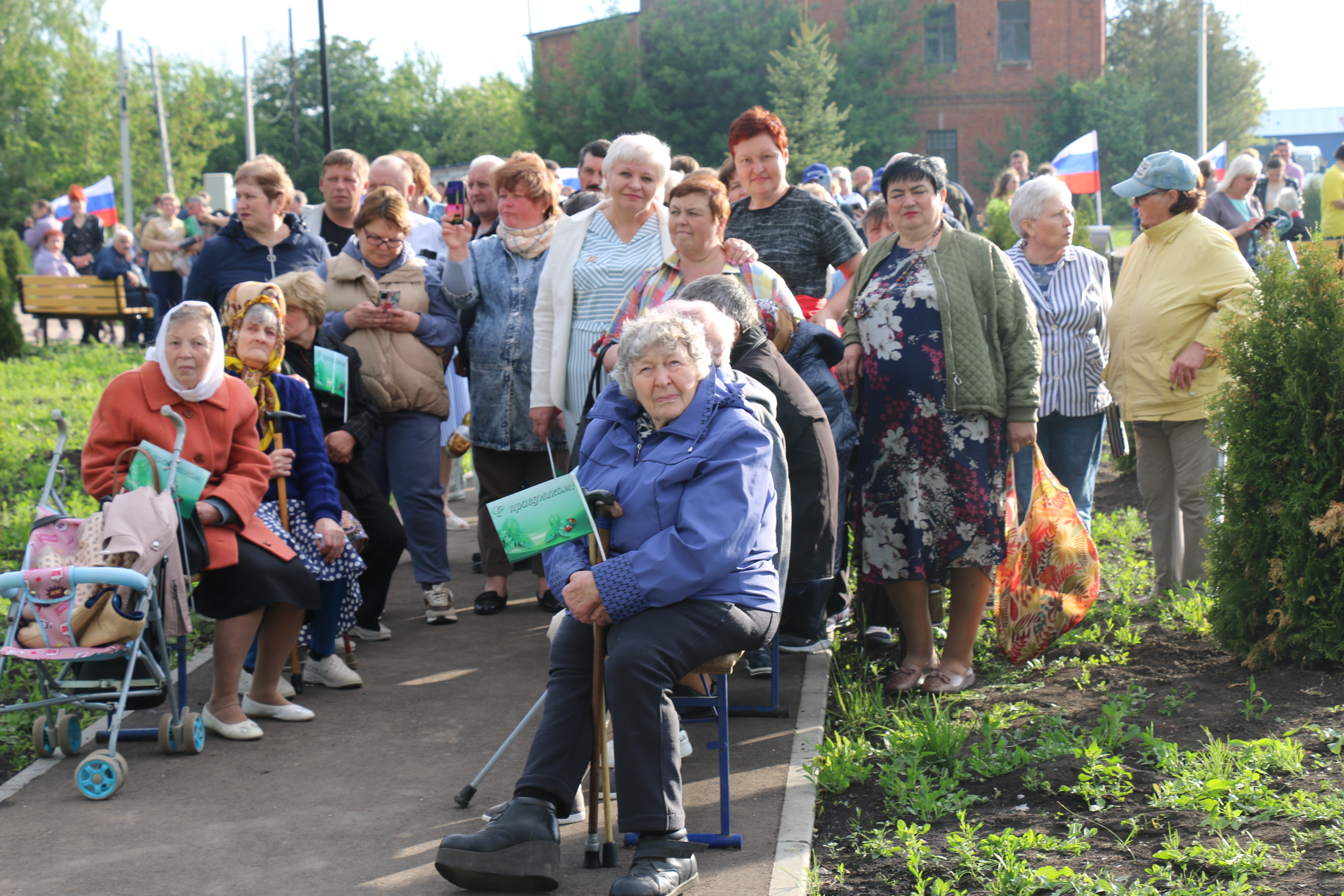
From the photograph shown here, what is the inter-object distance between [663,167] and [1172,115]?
42327 millimetres

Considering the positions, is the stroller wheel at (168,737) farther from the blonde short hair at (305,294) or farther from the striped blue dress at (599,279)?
the striped blue dress at (599,279)

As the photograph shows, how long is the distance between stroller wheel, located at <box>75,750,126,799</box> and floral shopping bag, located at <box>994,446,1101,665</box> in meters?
3.56

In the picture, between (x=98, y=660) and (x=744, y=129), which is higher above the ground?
(x=744, y=129)

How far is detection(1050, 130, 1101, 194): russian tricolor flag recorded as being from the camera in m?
15.4

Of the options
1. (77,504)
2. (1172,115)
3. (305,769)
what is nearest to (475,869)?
(305,769)

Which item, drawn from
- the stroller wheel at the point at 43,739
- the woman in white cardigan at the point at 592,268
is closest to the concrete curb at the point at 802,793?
the woman in white cardigan at the point at 592,268

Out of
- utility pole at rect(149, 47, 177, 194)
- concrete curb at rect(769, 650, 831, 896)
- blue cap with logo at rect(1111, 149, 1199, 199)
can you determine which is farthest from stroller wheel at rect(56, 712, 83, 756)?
utility pole at rect(149, 47, 177, 194)

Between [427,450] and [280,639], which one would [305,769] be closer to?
[280,639]

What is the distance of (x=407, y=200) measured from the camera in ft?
26.5

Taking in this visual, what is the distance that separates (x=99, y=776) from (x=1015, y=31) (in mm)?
44118

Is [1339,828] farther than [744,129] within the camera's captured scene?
No

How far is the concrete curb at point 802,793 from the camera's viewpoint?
3.61 meters

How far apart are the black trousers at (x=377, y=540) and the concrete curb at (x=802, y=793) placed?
2.01 meters

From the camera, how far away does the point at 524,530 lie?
365 centimetres
